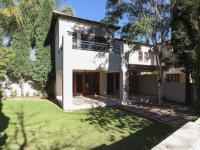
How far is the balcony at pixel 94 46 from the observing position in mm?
16566

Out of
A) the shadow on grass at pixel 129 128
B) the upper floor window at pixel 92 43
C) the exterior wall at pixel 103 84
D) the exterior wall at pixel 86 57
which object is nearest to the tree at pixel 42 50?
the exterior wall at pixel 86 57

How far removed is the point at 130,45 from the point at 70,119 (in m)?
8.78

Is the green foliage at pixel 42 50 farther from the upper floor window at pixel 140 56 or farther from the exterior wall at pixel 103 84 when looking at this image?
the upper floor window at pixel 140 56

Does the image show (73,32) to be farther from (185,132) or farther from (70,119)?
(185,132)

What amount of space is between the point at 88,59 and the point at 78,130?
7115 mm

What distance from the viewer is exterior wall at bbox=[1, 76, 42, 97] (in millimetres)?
19019

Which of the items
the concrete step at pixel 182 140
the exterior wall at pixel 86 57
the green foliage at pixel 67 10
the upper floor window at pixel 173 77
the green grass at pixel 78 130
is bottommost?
the green grass at pixel 78 130

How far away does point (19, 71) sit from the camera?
18.8m

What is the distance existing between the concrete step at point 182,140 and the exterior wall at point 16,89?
19.3 m

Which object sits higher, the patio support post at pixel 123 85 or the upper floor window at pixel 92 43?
the upper floor window at pixel 92 43

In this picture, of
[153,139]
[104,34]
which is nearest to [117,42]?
[104,34]

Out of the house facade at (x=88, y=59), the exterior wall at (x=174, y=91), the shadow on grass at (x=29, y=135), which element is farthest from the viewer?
the exterior wall at (x=174, y=91)

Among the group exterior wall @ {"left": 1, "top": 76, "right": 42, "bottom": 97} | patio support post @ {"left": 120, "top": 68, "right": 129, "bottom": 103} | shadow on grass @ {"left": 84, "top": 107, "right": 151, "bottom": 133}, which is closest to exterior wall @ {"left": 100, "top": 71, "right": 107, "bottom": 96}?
patio support post @ {"left": 120, "top": 68, "right": 129, "bottom": 103}

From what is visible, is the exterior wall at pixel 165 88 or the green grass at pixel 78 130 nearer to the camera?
the green grass at pixel 78 130
